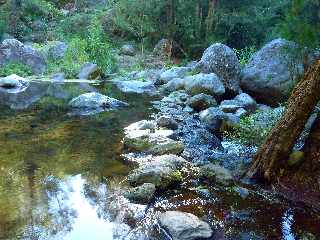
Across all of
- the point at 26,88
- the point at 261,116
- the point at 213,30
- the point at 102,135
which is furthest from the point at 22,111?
the point at 213,30

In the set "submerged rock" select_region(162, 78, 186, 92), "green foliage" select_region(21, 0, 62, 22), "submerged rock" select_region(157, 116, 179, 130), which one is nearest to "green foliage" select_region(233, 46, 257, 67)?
"submerged rock" select_region(162, 78, 186, 92)

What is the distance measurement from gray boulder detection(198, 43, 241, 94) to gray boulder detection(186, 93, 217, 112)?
1.68 metres

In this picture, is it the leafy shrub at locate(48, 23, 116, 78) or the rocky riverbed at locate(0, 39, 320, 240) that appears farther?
the leafy shrub at locate(48, 23, 116, 78)

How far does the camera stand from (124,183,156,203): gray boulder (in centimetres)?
636

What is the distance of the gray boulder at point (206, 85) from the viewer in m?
14.1

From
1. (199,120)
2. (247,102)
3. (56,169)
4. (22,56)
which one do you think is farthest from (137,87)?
(56,169)

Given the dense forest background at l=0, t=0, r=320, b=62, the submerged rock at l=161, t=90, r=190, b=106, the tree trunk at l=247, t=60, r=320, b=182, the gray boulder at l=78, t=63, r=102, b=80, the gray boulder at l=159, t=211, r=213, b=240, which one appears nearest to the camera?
the gray boulder at l=159, t=211, r=213, b=240

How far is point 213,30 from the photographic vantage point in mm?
21375

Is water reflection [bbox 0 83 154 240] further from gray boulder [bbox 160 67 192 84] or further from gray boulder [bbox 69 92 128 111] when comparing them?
gray boulder [bbox 160 67 192 84]

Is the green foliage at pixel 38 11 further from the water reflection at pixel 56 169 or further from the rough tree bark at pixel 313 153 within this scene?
the rough tree bark at pixel 313 153

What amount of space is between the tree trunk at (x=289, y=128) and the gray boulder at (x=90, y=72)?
13.6m

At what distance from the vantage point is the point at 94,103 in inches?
519

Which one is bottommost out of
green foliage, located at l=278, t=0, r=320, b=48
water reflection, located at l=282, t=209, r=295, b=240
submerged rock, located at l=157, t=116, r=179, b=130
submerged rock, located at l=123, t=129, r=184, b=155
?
submerged rock, located at l=157, t=116, r=179, b=130

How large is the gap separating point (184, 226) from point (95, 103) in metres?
8.26
